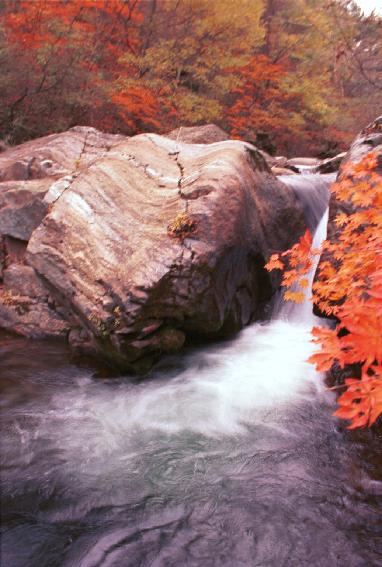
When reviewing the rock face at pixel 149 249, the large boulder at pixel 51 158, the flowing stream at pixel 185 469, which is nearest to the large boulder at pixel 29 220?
the large boulder at pixel 51 158

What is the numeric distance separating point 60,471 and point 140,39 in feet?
52.6

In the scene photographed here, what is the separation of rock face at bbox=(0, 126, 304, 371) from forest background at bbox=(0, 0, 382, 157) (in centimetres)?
245

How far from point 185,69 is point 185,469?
14.1 m

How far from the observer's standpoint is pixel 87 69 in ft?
36.6

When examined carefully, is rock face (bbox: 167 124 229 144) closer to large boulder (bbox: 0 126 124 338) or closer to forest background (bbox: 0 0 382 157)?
forest background (bbox: 0 0 382 157)

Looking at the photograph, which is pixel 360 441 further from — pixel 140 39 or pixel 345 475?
pixel 140 39

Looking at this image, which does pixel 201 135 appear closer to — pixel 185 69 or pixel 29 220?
pixel 185 69

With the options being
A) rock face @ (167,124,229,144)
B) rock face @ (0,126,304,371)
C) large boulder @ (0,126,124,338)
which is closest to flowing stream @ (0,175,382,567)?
rock face @ (0,126,304,371)

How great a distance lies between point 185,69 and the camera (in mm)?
13867

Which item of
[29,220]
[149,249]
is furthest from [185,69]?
[149,249]

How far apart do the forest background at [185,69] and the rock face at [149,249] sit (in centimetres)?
245

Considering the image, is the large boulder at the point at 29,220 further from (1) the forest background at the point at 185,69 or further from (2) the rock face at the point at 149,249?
(1) the forest background at the point at 185,69

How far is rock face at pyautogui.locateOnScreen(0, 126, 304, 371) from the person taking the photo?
13.7ft

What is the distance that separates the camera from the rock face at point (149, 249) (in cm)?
416
